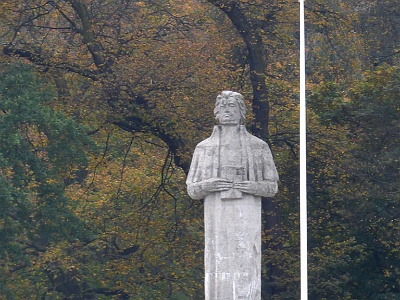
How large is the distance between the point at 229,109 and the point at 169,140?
9.29 meters

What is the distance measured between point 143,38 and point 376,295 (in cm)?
734

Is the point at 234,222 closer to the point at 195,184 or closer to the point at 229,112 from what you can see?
the point at 195,184

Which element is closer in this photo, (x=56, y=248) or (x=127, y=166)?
(x=56, y=248)

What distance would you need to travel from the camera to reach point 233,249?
1523 centimetres

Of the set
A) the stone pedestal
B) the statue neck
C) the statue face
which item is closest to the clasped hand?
the stone pedestal

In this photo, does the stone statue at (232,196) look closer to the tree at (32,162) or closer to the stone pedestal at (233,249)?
the stone pedestal at (233,249)

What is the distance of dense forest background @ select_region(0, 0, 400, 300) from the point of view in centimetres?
2434

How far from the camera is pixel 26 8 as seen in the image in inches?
1008

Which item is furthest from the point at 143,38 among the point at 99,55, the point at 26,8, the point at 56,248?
the point at 56,248

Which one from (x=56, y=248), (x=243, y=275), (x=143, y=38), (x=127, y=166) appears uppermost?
(x=143, y=38)

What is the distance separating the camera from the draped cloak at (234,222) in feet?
49.8

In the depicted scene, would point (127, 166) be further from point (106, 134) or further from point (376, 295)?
point (376, 295)

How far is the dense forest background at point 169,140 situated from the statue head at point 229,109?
8512 millimetres

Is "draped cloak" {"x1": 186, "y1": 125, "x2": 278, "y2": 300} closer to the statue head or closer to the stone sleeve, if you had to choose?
the stone sleeve
